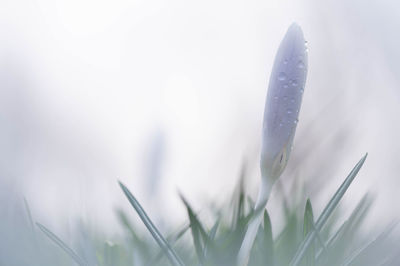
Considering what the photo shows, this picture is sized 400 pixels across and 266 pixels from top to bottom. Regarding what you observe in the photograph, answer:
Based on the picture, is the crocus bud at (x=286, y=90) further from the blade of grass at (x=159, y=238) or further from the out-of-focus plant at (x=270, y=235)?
the blade of grass at (x=159, y=238)

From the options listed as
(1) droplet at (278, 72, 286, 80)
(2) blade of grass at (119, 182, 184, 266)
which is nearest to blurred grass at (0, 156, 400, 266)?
(2) blade of grass at (119, 182, 184, 266)

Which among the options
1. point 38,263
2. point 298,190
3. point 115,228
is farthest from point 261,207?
point 115,228

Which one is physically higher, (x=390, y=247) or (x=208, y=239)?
(x=208, y=239)

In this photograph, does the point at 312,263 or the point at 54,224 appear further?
the point at 54,224

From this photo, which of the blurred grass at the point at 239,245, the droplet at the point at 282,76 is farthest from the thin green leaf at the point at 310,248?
the droplet at the point at 282,76

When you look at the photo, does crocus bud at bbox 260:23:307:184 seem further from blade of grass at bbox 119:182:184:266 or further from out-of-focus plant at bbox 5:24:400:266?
blade of grass at bbox 119:182:184:266

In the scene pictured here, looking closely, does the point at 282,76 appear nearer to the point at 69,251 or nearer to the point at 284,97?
the point at 284,97

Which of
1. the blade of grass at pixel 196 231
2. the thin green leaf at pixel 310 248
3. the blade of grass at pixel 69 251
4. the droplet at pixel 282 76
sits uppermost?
the droplet at pixel 282 76

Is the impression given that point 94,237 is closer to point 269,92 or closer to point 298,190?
point 298,190
